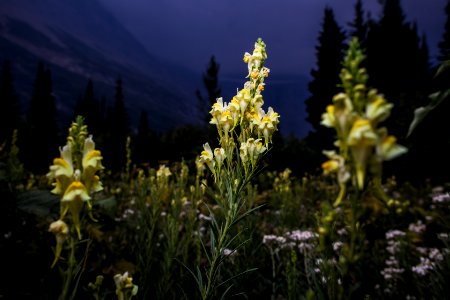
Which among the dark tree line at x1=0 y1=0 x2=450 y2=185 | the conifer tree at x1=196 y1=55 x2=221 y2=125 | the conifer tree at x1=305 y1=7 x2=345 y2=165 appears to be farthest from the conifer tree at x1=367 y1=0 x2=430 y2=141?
the conifer tree at x1=196 y1=55 x2=221 y2=125

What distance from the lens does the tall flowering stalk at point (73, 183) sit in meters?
1.07

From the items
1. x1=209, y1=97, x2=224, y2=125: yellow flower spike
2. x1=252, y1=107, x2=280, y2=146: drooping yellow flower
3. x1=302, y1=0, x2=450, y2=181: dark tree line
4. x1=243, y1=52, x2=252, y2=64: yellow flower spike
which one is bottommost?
x1=252, y1=107, x2=280, y2=146: drooping yellow flower

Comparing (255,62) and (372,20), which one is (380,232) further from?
(372,20)

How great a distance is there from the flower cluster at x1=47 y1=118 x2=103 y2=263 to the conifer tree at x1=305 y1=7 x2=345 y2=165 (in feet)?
80.2

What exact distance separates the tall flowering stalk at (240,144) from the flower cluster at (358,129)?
91 centimetres

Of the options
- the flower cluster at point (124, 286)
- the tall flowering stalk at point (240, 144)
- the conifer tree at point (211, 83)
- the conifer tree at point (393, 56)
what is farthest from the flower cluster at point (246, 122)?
the conifer tree at point (211, 83)

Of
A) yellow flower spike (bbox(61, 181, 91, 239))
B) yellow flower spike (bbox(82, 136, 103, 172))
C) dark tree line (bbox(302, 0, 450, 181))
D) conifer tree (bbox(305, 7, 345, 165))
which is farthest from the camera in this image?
conifer tree (bbox(305, 7, 345, 165))

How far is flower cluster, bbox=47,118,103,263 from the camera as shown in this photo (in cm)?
107

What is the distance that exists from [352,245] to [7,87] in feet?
185

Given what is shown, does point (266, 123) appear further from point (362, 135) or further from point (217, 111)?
point (362, 135)

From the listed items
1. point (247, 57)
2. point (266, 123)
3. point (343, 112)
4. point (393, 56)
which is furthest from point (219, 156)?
point (393, 56)

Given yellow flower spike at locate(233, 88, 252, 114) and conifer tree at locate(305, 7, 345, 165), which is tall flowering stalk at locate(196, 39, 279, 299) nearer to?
yellow flower spike at locate(233, 88, 252, 114)

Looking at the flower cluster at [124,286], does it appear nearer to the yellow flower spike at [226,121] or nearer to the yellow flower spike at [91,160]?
the yellow flower spike at [91,160]

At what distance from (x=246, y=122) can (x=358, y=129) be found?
119 centimetres
